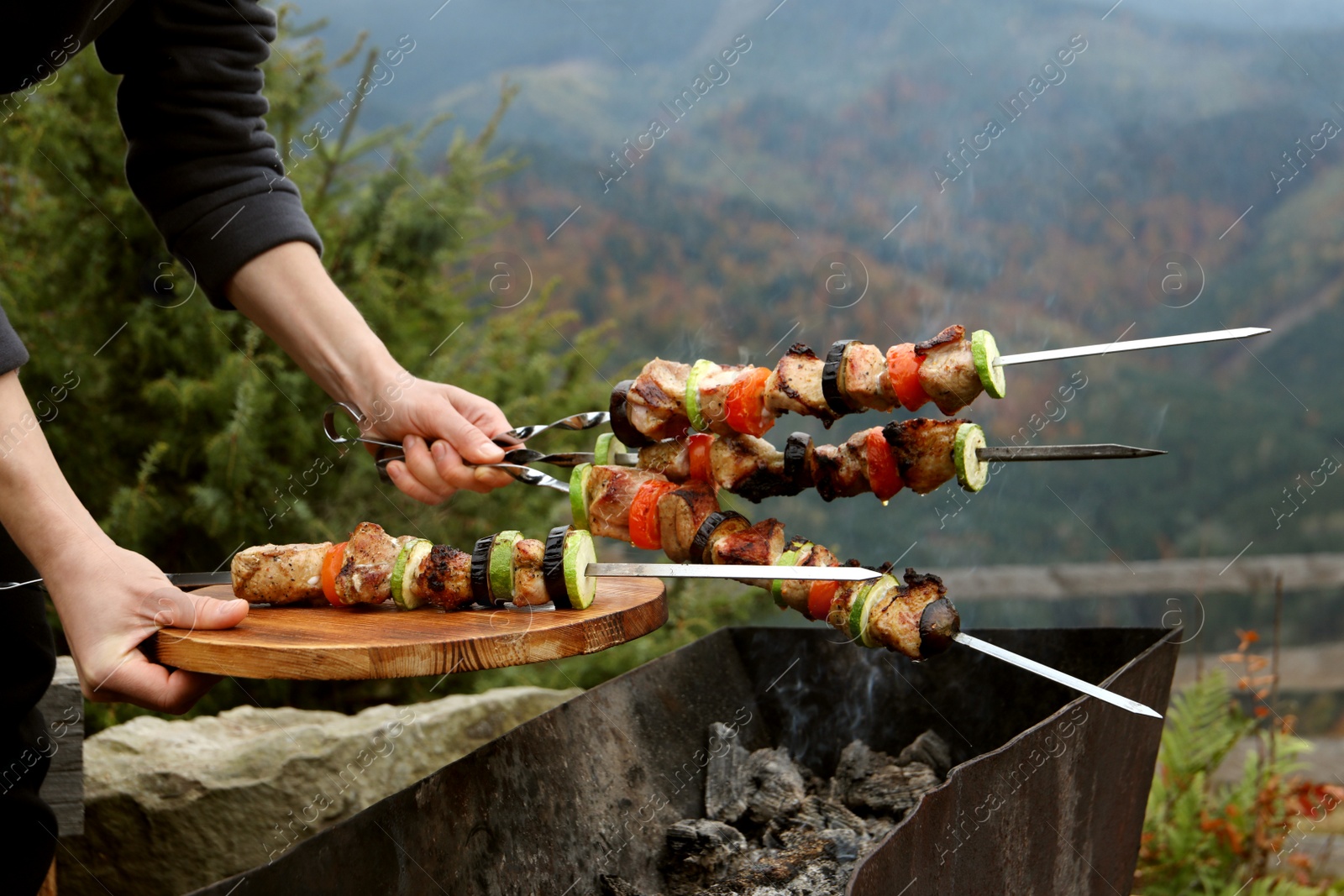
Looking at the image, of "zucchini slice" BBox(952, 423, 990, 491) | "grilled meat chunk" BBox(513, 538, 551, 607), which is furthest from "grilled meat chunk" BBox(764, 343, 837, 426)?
"grilled meat chunk" BBox(513, 538, 551, 607)

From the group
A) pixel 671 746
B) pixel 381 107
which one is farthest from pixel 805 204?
pixel 671 746

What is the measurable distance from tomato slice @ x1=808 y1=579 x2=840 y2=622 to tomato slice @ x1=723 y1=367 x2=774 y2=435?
1.24ft

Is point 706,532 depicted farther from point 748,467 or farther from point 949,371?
point 949,371

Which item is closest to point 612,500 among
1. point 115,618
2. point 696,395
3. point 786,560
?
point 696,395

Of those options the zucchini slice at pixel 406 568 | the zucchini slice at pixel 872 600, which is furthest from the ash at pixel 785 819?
the zucchini slice at pixel 406 568

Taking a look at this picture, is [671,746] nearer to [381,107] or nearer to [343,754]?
[343,754]

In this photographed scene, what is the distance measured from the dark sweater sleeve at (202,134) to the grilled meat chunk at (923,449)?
1.56m

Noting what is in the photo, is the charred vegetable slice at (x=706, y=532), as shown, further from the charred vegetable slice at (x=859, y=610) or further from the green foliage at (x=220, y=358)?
the green foliage at (x=220, y=358)

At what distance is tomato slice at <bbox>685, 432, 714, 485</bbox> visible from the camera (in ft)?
7.98

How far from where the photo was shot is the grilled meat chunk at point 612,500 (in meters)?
2.36

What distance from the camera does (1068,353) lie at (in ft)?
5.97

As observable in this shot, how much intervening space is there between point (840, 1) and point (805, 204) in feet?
7.65

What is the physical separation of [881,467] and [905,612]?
1.11 feet

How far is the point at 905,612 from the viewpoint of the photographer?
2.01 m
